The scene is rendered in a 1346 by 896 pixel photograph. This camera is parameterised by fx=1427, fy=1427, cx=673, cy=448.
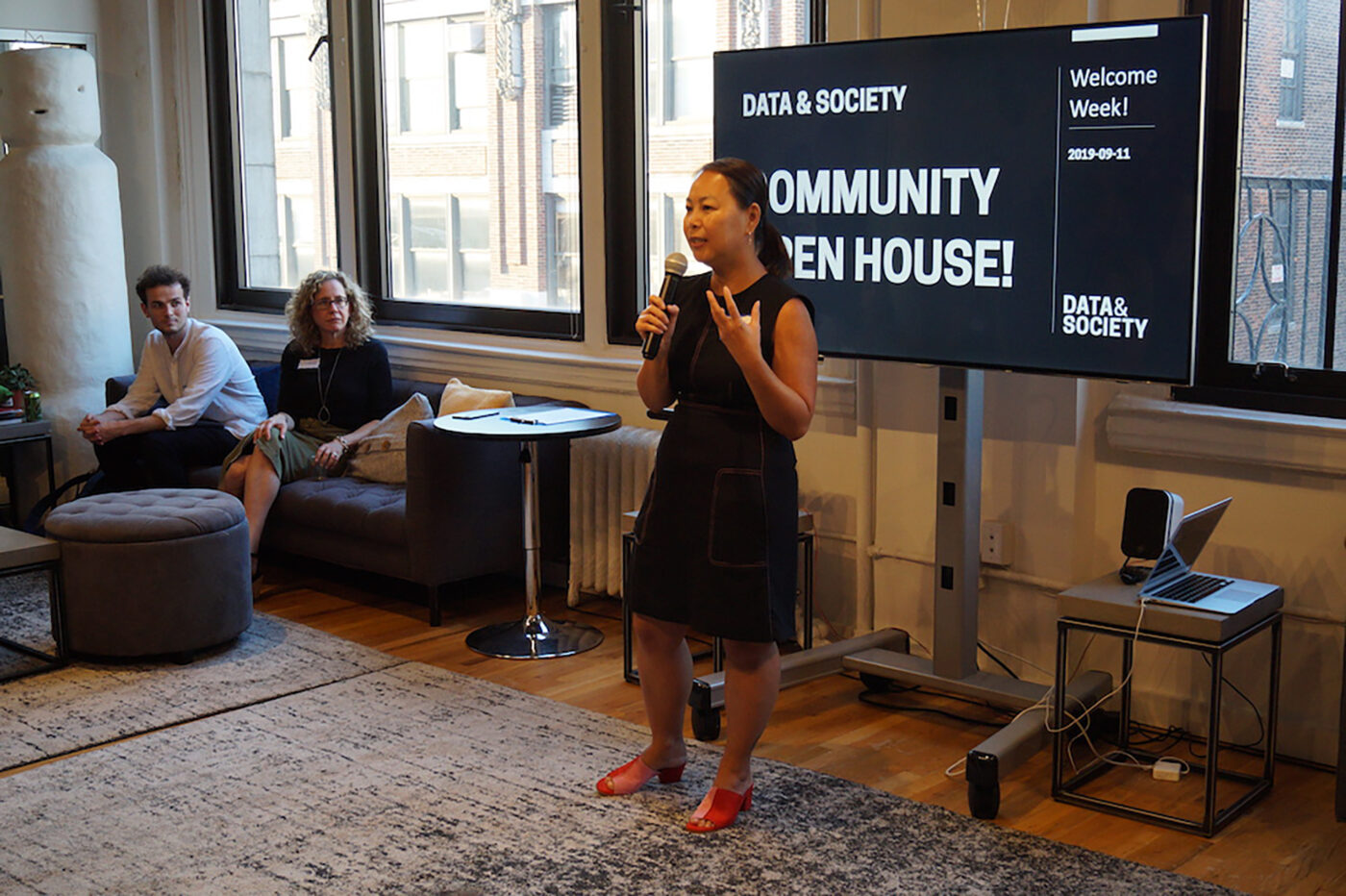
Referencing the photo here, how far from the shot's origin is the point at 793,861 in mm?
2852

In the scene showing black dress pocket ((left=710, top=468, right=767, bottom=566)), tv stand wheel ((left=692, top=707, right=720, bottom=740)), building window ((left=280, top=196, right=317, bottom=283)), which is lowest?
tv stand wheel ((left=692, top=707, right=720, bottom=740))

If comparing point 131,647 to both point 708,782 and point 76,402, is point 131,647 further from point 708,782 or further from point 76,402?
point 76,402

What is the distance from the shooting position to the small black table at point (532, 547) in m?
4.26

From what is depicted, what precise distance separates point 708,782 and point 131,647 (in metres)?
1.86

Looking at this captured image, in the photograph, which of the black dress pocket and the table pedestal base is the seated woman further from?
the black dress pocket

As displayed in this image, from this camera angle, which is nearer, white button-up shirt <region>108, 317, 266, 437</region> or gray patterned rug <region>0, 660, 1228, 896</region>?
gray patterned rug <region>0, 660, 1228, 896</region>

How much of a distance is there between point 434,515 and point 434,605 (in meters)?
0.30

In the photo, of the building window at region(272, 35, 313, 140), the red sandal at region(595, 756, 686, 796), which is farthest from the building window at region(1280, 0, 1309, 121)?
the building window at region(272, 35, 313, 140)

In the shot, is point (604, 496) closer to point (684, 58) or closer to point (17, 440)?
point (684, 58)

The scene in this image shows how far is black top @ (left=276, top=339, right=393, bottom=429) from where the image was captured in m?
5.20

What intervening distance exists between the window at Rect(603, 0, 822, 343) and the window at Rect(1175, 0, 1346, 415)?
1.59 meters

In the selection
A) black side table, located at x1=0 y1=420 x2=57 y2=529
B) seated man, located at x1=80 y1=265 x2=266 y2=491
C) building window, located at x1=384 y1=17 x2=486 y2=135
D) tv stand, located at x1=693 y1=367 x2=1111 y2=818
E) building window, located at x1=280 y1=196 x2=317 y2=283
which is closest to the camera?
tv stand, located at x1=693 y1=367 x2=1111 y2=818

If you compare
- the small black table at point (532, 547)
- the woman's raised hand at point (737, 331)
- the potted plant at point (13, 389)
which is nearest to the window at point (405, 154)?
Result: the small black table at point (532, 547)

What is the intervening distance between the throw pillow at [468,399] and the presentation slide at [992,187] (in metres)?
1.39
